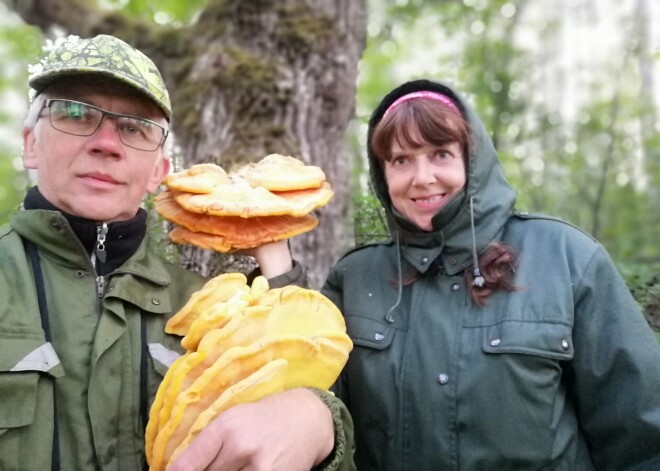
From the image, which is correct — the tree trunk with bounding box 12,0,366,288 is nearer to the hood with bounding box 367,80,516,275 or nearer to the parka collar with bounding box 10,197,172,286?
the hood with bounding box 367,80,516,275

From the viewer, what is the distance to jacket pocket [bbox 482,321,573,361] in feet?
8.40

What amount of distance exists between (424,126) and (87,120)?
160 cm

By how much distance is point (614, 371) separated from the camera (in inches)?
101

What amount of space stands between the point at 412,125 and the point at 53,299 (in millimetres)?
1870

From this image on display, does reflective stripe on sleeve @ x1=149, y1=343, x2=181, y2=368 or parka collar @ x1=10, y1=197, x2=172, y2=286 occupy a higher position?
parka collar @ x1=10, y1=197, x2=172, y2=286

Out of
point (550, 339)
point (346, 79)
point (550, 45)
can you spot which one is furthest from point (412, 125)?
point (550, 45)

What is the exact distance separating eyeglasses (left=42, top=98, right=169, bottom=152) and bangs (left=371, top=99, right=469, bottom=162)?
1.24 m

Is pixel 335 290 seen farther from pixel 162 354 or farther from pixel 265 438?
pixel 265 438

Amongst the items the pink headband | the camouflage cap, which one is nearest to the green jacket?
the camouflage cap

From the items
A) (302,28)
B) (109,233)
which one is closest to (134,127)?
(109,233)

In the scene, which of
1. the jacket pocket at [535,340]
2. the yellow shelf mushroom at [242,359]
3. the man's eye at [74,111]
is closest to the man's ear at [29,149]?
the man's eye at [74,111]

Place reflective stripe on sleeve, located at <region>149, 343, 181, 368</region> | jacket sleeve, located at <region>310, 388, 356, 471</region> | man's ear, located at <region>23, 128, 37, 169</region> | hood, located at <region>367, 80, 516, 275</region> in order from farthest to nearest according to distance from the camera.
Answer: hood, located at <region>367, 80, 516, 275</region> → man's ear, located at <region>23, 128, 37, 169</region> → reflective stripe on sleeve, located at <region>149, 343, 181, 368</region> → jacket sleeve, located at <region>310, 388, 356, 471</region>

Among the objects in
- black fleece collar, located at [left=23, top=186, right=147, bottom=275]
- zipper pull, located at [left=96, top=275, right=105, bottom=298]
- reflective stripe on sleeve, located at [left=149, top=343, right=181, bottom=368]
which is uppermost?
black fleece collar, located at [left=23, top=186, right=147, bottom=275]

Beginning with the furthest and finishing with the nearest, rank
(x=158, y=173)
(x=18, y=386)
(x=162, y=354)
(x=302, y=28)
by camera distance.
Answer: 1. (x=302, y=28)
2. (x=158, y=173)
3. (x=162, y=354)
4. (x=18, y=386)
